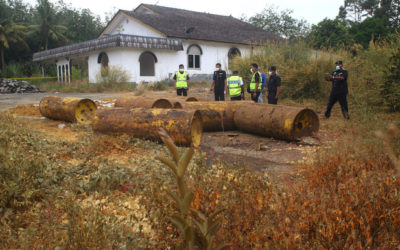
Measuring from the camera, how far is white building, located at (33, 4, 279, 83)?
71.3 feet

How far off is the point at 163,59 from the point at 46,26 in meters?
21.2

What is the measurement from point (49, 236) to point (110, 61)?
21273 mm

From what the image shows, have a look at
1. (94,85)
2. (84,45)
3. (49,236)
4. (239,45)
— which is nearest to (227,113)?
(49,236)

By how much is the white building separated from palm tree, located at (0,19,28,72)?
624cm

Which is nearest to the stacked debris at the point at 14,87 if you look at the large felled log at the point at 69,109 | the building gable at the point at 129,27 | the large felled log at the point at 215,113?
the building gable at the point at 129,27

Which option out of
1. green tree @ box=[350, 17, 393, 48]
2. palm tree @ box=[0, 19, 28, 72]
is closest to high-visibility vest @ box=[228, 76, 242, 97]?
green tree @ box=[350, 17, 393, 48]

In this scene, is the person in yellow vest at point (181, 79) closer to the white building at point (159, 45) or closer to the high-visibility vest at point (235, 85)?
the high-visibility vest at point (235, 85)

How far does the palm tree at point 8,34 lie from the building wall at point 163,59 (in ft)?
47.6

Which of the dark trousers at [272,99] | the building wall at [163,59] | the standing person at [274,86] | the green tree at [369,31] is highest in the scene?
the green tree at [369,31]

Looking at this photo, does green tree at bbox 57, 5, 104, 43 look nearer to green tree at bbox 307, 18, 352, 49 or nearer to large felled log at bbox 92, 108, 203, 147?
green tree at bbox 307, 18, 352, 49

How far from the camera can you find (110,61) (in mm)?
22438

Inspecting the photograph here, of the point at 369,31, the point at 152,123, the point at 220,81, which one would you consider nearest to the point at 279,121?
the point at 152,123

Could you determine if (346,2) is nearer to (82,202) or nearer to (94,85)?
(94,85)

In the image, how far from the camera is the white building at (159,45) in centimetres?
2172
